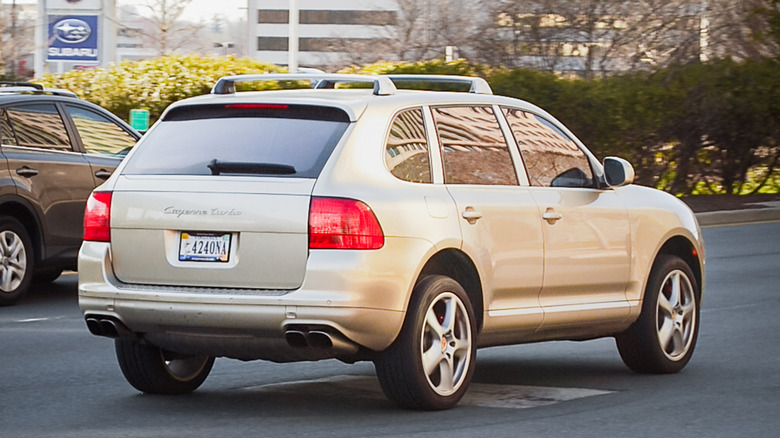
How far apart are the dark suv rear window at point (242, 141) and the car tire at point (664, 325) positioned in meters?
2.58

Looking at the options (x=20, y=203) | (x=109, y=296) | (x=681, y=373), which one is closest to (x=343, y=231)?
(x=109, y=296)

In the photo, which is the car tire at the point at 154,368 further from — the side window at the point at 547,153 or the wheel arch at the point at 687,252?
the wheel arch at the point at 687,252

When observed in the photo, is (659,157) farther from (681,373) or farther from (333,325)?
(333,325)

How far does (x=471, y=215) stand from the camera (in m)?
7.47

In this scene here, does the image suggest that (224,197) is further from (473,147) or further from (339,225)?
(473,147)

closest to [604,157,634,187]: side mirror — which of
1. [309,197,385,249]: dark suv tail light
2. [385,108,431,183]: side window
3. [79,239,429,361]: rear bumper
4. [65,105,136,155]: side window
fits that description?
[385,108,431,183]: side window

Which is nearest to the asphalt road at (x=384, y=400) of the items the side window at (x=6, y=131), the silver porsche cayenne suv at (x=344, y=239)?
the silver porsche cayenne suv at (x=344, y=239)

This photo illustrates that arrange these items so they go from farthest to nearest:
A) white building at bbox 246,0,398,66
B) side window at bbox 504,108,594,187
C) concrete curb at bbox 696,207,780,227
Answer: white building at bbox 246,0,398,66
concrete curb at bbox 696,207,780,227
side window at bbox 504,108,594,187

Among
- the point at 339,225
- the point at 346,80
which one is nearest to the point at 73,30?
the point at 346,80

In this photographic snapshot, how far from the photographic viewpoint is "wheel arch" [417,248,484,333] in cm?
741

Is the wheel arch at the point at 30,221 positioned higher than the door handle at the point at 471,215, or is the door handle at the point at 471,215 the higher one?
the door handle at the point at 471,215

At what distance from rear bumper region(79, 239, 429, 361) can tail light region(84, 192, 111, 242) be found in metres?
0.24

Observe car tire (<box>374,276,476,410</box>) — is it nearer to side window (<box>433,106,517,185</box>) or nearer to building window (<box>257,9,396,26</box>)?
side window (<box>433,106,517,185</box>)

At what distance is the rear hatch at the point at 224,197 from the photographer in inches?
271
